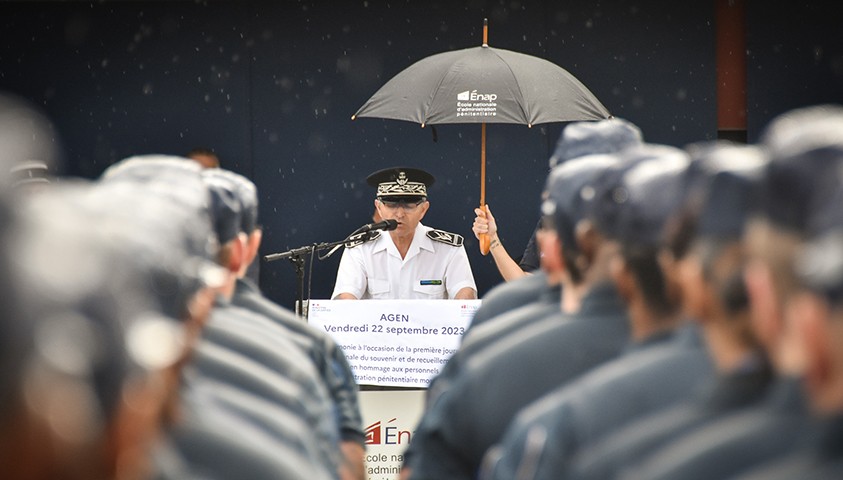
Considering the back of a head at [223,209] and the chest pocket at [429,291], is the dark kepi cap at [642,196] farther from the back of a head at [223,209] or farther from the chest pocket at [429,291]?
the chest pocket at [429,291]

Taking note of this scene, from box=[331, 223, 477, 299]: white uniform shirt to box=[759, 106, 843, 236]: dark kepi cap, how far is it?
438cm

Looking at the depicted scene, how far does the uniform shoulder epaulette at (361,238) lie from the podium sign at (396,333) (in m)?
0.48

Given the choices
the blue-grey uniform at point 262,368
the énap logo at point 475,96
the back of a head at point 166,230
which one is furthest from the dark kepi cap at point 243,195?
the énap logo at point 475,96

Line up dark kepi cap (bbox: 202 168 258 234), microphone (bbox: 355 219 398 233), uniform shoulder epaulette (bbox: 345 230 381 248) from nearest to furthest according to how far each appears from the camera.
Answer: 1. dark kepi cap (bbox: 202 168 258 234)
2. microphone (bbox: 355 219 398 233)
3. uniform shoulder epaulette (bbox: 345 230 381 248)

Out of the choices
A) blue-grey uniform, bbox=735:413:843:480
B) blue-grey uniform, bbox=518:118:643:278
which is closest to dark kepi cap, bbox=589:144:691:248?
blue-grey uniform, bbox=735:413:843:480

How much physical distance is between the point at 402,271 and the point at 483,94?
0.99 meters

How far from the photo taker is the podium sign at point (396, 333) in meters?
5.16

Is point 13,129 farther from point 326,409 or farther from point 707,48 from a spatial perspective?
point 707,48

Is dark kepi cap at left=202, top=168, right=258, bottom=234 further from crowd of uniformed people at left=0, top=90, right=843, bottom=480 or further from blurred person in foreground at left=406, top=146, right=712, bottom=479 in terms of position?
blurred person in foreground at left=406, top=146, right=712, bottom=479

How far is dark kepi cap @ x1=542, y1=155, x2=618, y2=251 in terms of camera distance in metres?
2.49

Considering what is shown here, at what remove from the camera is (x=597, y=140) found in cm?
320

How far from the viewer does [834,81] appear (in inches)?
348

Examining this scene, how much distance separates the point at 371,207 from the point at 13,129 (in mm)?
7634

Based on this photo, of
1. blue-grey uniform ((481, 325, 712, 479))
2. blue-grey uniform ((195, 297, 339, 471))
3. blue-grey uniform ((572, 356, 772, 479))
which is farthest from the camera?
blue-grey uniform ((195, 297, 339, 471))
